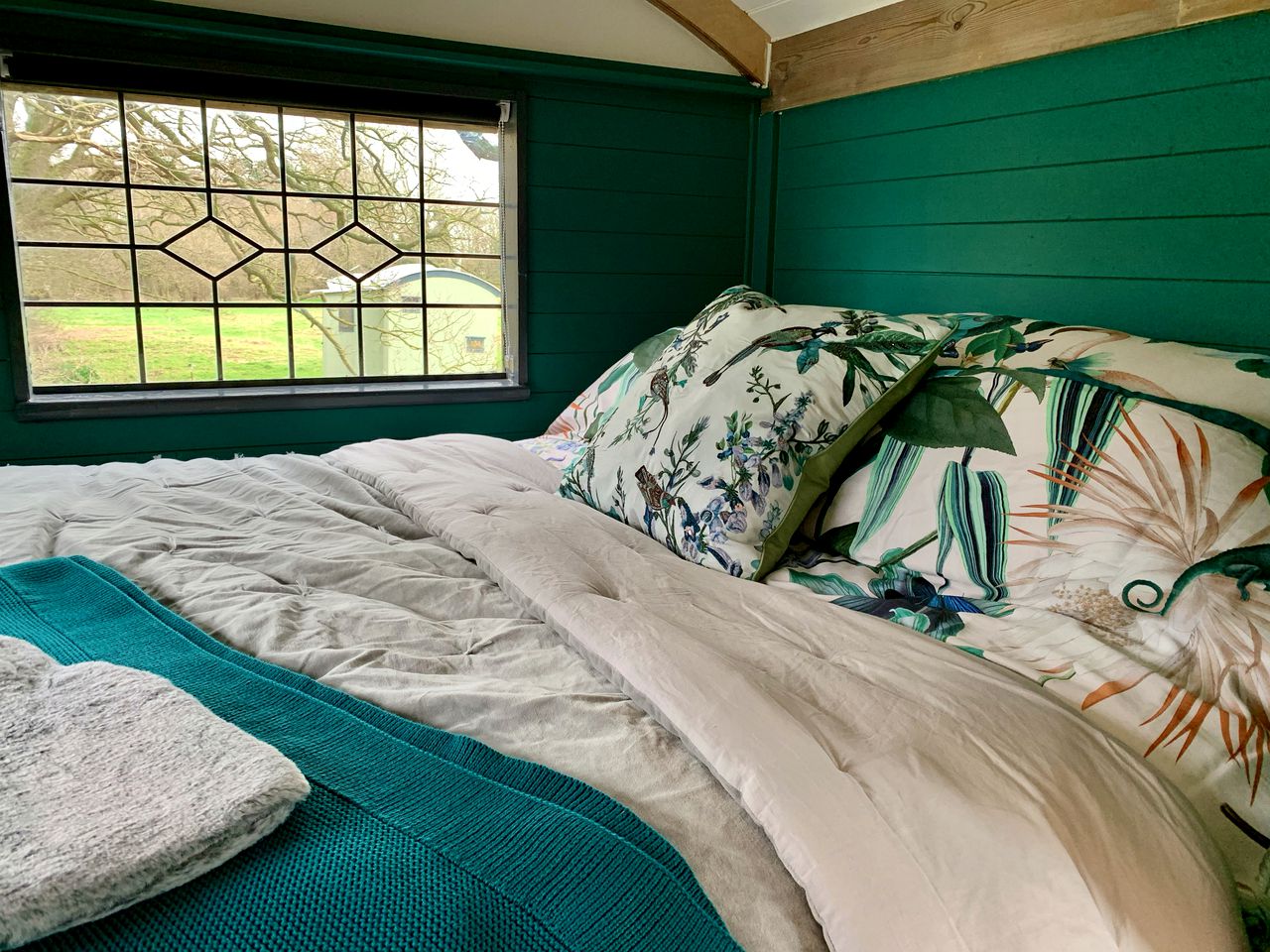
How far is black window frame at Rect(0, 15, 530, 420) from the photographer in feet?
7.56

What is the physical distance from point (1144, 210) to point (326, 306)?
7.11 feet

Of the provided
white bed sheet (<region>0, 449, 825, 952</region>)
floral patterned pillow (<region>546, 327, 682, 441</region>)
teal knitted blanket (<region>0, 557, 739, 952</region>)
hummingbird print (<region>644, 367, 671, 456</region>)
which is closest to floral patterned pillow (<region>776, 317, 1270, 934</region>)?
hummingbird print (<region>644, 367, 671, 456</region>)

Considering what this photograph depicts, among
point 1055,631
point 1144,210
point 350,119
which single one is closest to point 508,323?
point 350,119

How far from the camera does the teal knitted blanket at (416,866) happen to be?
0.64 metres

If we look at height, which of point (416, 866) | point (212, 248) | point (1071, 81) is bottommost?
point (416, 866)

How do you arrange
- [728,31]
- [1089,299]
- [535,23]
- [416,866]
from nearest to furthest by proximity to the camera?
[416,866] → [1089,299] → [535,23] → [728,31]

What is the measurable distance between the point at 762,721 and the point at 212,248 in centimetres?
233

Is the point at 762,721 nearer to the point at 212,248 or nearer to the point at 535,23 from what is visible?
the point at 212,248

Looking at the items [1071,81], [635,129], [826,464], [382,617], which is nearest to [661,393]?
[826,464]

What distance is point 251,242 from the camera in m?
2.67

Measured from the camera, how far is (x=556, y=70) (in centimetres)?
276

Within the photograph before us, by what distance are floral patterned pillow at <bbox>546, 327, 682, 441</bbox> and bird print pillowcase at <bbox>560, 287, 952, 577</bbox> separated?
24.7 inches

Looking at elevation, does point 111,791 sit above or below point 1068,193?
below

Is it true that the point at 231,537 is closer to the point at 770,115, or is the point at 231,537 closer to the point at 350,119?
the point at 350,119
